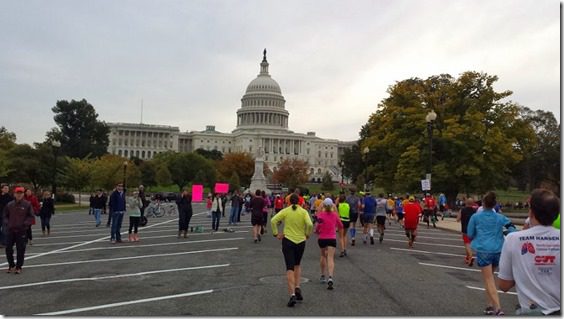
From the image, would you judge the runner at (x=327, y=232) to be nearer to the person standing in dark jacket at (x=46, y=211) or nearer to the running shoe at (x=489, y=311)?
the running shoe at (x=489, y=311)

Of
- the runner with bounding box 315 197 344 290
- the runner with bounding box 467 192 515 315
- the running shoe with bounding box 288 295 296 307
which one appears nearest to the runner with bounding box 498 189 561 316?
the runner with bounding box 467 192 515 315

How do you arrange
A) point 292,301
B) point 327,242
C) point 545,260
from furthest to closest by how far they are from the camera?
point 327,242 < point 292,301 < point 545,260

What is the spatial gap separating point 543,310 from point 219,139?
640 feet

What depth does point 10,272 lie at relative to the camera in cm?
1195

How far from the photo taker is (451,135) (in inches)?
1674

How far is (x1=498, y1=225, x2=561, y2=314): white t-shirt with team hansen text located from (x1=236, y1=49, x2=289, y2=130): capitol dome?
590ft

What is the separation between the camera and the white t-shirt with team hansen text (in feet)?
14.5

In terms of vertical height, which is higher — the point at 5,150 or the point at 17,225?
the point at 5,150

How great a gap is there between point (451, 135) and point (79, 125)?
9827 cm

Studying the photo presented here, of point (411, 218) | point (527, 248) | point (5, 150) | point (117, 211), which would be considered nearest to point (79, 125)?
point (5, 150)

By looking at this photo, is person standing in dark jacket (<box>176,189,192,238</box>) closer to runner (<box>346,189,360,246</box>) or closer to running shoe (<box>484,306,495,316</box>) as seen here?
runner (<box>346,189,360,246</box>)

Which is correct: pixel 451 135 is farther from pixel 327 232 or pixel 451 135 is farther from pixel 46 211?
pixel 327 232

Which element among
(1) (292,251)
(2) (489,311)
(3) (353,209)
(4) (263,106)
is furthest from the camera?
(4) (263,106)

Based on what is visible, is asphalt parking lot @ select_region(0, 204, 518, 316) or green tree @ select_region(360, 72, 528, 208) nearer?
asphalt parking lot @ select_region(0, 204, 518, 316)
